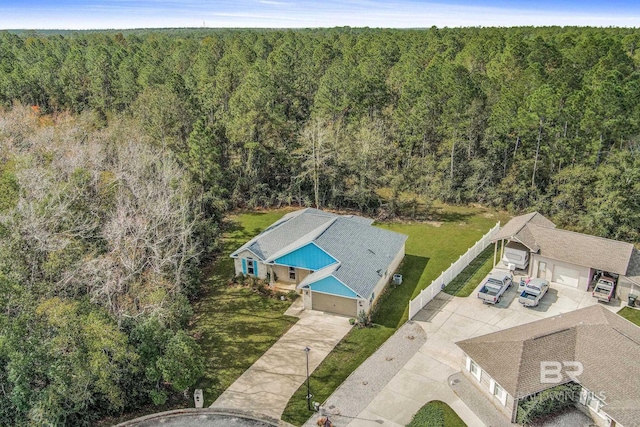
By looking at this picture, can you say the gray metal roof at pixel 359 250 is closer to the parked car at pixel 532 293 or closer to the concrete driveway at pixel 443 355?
the concrete driveway at pixel 443 355

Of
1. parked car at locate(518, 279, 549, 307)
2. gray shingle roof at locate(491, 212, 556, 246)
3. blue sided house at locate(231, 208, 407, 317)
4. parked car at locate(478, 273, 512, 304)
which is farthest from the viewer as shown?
gray shingle roof at locate(491, 212, 556, 246)

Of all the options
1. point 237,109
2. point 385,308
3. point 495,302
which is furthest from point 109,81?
point 495,302

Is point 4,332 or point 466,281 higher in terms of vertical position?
point 4,332

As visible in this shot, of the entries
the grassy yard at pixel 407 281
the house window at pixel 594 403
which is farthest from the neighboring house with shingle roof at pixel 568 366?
the grassy yard at pixel 407 281

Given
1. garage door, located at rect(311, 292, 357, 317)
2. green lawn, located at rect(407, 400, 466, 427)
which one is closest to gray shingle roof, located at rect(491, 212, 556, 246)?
garage door, located at rect(311, 292, 357, 317)

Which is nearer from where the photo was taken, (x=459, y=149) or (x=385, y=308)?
(x=385, y=308)

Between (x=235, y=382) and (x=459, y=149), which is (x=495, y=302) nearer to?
A: (x=235, y=382)

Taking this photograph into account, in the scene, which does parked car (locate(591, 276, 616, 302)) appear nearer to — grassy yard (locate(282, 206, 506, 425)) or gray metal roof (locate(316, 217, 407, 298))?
grassy yard (locate(282, 206, 506, 425))
